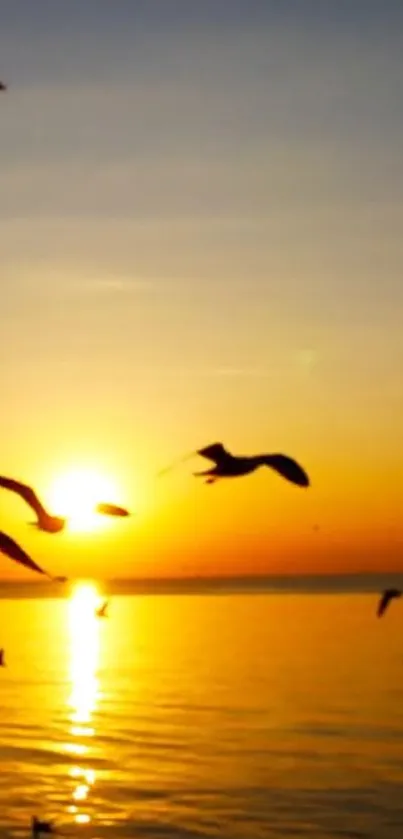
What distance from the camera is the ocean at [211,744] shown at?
3472 centimetres

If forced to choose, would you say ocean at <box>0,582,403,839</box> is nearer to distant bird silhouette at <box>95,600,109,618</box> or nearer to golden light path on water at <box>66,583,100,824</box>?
golden light path on water at <box>66,583,100,824</box>

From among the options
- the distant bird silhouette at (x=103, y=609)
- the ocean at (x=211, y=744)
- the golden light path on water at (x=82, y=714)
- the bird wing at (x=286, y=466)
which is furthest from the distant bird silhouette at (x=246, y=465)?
the ocean at (x=211, y=744)

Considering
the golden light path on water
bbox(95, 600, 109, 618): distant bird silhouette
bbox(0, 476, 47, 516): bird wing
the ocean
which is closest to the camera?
bbox(0, 476, 47, 516): bird wing

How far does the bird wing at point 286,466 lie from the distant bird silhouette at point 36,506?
0.67m

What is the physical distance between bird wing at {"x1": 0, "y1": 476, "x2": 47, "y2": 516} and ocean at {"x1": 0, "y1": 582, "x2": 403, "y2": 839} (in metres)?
29.2

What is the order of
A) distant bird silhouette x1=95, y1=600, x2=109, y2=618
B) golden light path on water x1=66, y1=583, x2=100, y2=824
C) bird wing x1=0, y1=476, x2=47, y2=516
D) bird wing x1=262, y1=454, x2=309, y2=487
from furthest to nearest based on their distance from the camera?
golden light path on water x1=66, y1=583, x2=100, y2=824 → distant bird silhouette x1=95, y1=600, x2=109, y2=618 → bird wing x1=262, y1=454, x2=309, y2=487 → bird wing x1=0, y1=476, x2=47, y2=516

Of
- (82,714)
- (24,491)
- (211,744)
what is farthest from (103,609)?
(82,714)

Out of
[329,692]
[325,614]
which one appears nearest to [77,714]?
[329,692]

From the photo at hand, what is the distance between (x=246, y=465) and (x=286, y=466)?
155 mm

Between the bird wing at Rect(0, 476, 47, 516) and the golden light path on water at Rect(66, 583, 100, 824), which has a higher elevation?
the golden light path on water at Rect(66, 583, 100, 824)

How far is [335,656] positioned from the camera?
86.4m

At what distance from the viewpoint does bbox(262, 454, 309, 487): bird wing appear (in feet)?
14.4

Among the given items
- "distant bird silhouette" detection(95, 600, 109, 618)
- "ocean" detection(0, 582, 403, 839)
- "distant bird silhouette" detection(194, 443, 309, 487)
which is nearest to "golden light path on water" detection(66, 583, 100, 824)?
"ocean" detection(0, 582, 403, 839)

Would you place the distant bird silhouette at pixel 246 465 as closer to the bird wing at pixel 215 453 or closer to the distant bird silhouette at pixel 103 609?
the bird wing at pixel 215 453
